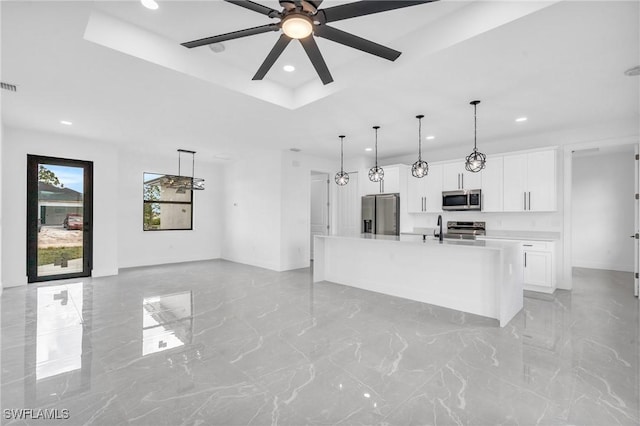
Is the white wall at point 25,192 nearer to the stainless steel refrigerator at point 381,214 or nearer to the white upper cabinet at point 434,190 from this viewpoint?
the stainless steel refrigerator at point 381,214

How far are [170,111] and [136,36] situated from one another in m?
1.57

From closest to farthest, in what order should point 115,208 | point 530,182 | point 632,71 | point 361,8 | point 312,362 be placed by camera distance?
1. point 361,8
2. point 312,362
3. point 632,71
4. point 530,182
5. point 115,208

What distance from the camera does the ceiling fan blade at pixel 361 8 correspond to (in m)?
1.78

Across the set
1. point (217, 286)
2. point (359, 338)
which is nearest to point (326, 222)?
point (217, 286)

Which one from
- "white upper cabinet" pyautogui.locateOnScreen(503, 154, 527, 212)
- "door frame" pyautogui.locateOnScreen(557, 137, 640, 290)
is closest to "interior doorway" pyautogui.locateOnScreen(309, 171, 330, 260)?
"white upper cabinet" pyautogui.locateOnScreen(503, 154, 527, 212)

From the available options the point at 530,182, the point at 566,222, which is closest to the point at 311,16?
the point at 530,182

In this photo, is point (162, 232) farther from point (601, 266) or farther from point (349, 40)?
point (601, 266)

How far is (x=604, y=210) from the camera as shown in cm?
686

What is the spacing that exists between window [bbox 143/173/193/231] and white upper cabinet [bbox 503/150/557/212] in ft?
24.1

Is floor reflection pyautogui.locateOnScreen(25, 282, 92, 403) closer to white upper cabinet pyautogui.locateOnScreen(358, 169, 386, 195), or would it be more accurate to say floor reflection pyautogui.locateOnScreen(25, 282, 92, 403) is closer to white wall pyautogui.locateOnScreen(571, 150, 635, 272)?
white upper cabinet pyautogui.locateOnScreen(358, 169, 386, 195)

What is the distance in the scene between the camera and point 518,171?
5348 mm

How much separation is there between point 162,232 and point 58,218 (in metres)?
2.18

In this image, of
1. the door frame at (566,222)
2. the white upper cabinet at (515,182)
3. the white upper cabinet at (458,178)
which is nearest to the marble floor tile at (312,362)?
the door frame at (566,222)

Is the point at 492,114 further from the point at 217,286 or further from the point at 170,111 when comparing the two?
the point at 217,286
